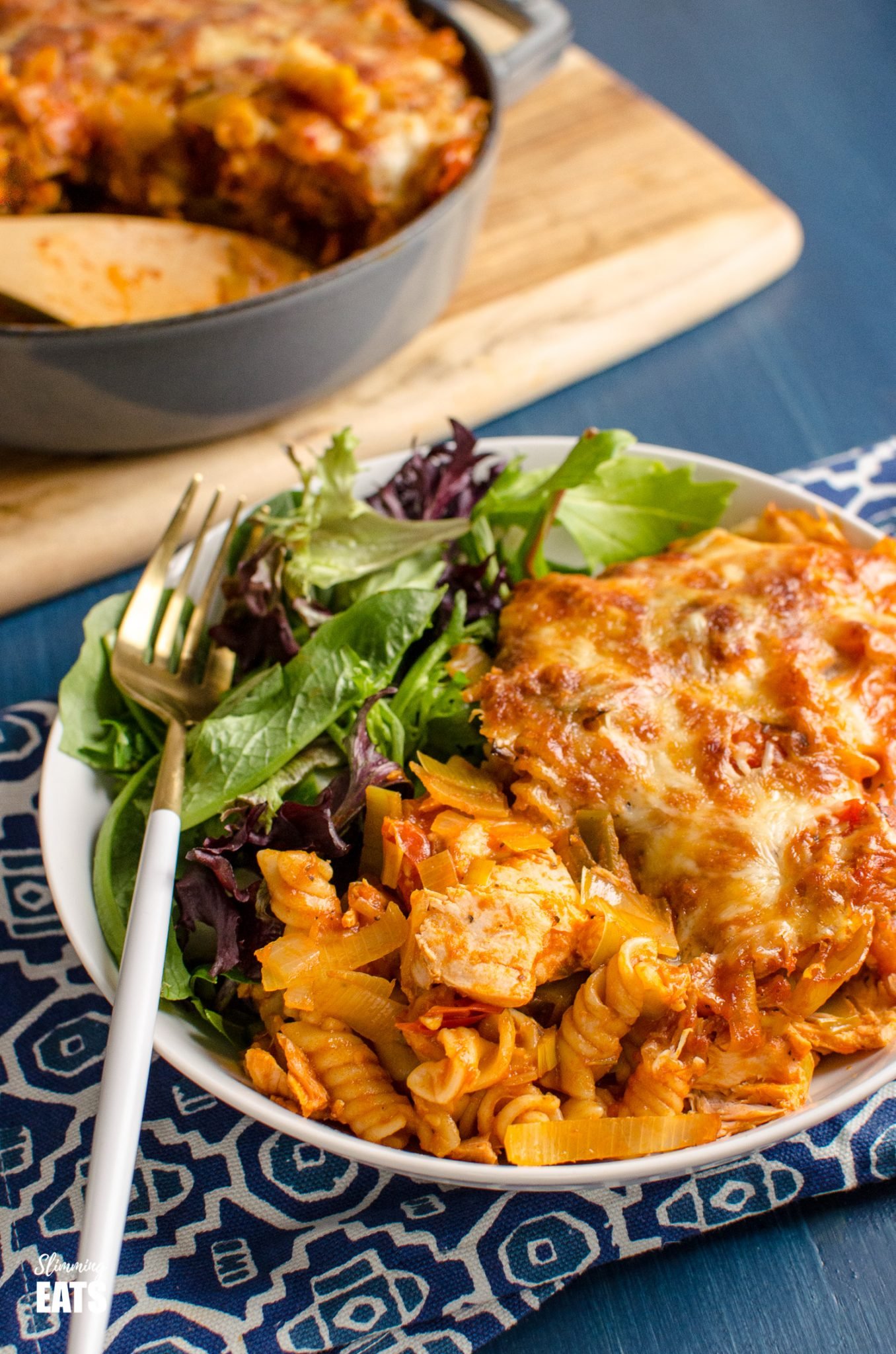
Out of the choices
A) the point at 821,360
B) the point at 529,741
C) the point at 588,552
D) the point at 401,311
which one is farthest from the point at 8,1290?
the point at 821,360

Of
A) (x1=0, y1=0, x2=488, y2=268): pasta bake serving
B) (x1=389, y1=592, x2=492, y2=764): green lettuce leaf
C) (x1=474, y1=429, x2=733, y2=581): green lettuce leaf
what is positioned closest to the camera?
(x1=389, y1=592, x2=492, y2=764): green lettuce leaf

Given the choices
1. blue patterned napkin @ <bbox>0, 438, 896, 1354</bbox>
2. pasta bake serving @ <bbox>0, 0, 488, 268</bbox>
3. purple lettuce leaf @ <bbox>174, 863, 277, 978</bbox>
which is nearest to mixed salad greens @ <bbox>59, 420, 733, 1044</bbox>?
purple lettuce leaf @ <bbox>174, 863, 277, 978</bbox>

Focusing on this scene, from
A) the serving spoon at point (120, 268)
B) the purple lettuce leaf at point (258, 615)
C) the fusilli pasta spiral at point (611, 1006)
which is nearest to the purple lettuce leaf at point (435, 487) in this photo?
the purple lettuce leaf at point (258, 615)

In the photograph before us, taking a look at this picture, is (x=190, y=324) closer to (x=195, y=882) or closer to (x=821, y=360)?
(x=195, y=882)

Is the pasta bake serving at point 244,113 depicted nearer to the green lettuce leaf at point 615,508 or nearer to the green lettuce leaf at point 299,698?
the green lettuce leaf at point 615,508

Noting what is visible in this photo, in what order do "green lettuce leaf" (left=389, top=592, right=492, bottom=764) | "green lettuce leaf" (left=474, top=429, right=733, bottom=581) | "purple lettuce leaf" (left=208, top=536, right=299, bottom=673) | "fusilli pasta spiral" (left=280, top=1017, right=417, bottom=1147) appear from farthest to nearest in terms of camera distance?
"green lettuce leaf" (left=474, top=429, right=733, bottom=581) < "purple lettuce leaf" (left=208, top=536, right=299, bottom=673) < "green lettuce leaf" (left=389, top=592, right=492, bottom=764) < "fusilli pasta spiral" (left=280, top=1017, right=417, bottom=1147)

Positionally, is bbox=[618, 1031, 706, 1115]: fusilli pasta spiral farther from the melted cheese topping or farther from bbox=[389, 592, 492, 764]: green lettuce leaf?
bbox=[389, 592, 492, 764]: green lettuce leaf
